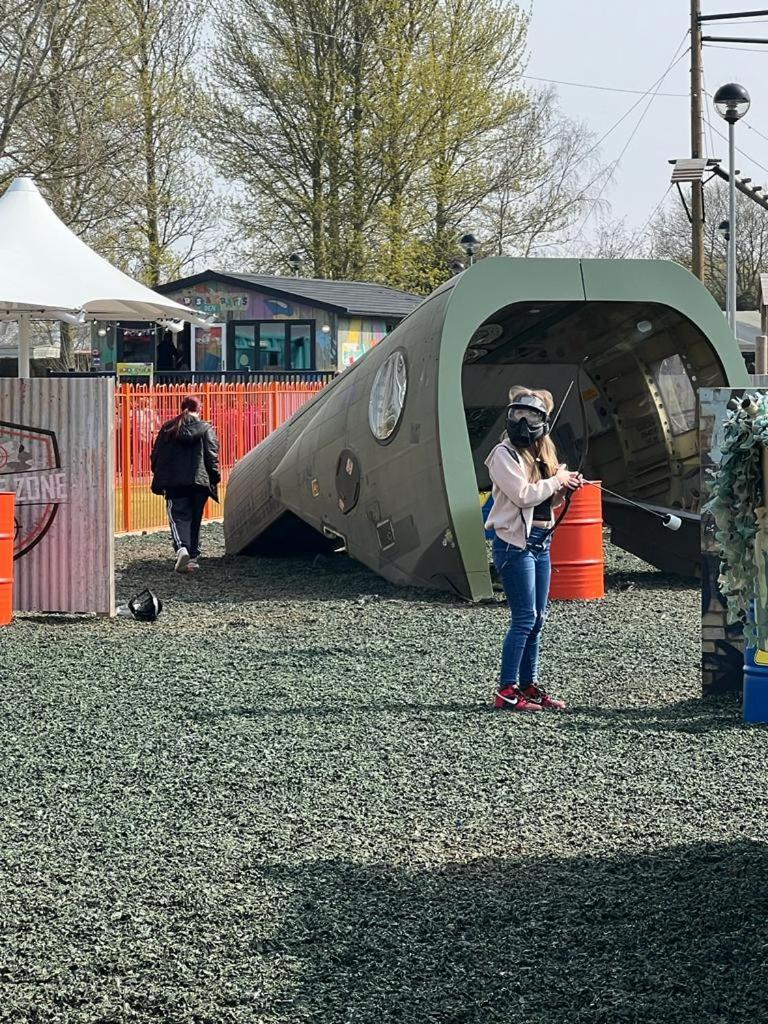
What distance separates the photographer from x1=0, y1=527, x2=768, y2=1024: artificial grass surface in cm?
443


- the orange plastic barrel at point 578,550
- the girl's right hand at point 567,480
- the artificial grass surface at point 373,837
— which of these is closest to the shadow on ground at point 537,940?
the artificial grass surface at point 373,837

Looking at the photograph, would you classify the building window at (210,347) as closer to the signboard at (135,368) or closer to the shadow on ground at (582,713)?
the signboard at (135,368)

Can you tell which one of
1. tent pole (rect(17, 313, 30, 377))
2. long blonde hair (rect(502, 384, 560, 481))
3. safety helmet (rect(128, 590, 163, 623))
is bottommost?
safety helmet (rect(128, 590, 163, 623))

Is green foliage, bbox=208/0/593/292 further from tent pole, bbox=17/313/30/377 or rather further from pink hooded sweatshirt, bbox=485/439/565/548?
pink hooded sweatshirt, bbox=485/439/565/548

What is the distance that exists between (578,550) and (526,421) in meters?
4.70

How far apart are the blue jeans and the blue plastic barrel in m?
1.15

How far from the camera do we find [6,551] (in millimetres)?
11430

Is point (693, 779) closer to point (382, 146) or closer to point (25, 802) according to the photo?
point (25, 802)

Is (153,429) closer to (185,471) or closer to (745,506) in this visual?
(185,471)

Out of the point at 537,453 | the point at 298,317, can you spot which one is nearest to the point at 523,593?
the point at 537,453

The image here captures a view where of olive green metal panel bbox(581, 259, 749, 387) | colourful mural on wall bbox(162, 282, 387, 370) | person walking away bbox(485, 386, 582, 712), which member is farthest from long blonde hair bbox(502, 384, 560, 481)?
colourful mural on wall bbox(162, 282, 387, 370)

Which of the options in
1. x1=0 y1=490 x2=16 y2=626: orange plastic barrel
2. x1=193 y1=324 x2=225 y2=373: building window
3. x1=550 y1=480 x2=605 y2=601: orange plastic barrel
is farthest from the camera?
x1=193 y1=324 x2=225 y2=373: building window

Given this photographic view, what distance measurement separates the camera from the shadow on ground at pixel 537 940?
428cm

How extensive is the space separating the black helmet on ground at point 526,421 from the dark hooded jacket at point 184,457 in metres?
7.56
